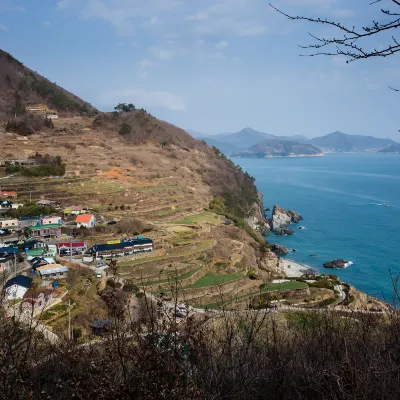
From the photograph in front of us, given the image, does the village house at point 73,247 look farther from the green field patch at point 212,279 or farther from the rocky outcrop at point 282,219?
the rocky outcrop at point 282,219

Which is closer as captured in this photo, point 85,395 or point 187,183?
point 85,395

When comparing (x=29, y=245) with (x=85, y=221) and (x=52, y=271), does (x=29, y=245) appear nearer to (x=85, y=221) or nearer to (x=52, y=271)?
(x=85, y=221)

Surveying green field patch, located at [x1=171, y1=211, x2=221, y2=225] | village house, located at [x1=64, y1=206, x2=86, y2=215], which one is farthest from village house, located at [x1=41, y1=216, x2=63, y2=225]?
green field patch, located at [x1=171, y1=211, x2=221, y2=225]

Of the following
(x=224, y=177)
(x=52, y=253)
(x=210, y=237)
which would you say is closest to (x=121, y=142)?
(x=224, y=177)

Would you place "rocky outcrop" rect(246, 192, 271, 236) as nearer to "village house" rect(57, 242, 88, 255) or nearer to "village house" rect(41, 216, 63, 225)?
"village house" rect(41, 216, 63, 225)

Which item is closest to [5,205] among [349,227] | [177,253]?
[177,253]

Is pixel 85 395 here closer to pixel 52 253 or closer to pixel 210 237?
pixel 52 253
